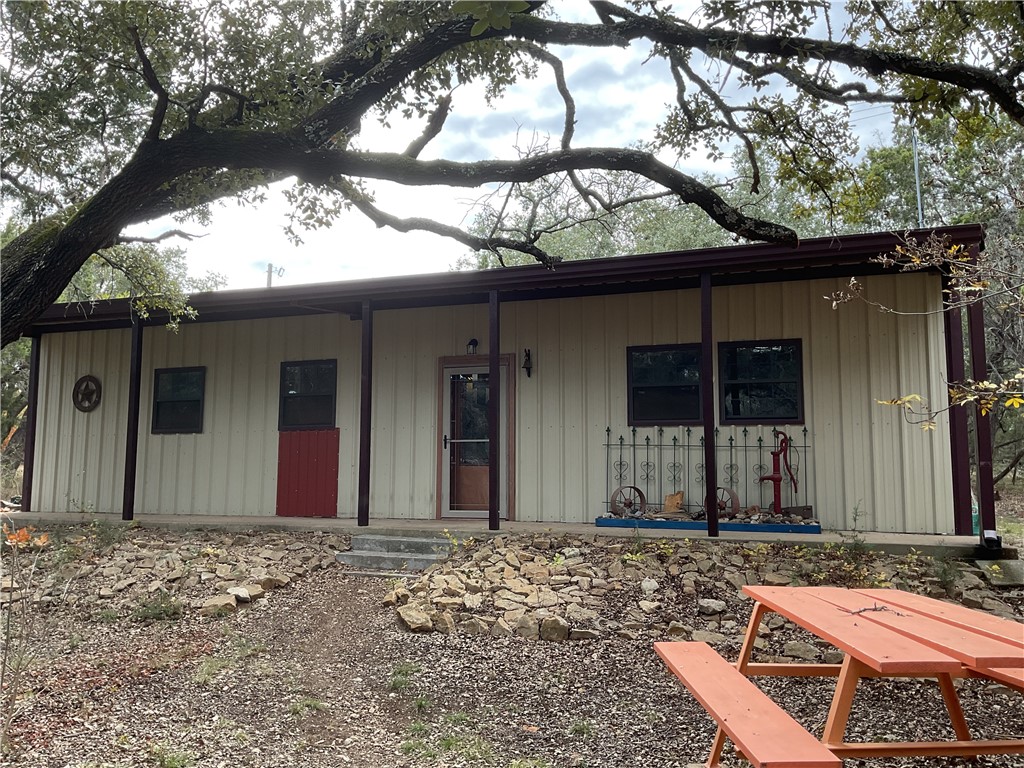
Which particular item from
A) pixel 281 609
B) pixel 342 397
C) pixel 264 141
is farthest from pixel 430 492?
pixel 264 141

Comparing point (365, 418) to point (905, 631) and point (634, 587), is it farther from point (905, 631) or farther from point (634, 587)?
point (905, 631)

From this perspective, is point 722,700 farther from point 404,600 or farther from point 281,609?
point 281,609

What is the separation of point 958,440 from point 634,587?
11.4 feet

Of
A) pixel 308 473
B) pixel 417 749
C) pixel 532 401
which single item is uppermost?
pixel 532 401

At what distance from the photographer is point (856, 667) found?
2.58 meters

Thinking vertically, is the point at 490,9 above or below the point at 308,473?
above

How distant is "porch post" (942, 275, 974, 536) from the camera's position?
658 centimetres

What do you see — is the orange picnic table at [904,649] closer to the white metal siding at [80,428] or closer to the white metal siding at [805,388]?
the white metal siding at [805,388]

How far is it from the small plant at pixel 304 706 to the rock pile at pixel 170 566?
6.69ft

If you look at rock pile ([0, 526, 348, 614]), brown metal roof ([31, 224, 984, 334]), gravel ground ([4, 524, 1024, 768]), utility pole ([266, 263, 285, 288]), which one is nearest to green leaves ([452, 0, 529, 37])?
gravel ground ([4, 524, 1024, 768])

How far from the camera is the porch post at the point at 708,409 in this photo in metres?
6.73

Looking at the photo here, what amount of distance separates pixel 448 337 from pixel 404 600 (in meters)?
4.07

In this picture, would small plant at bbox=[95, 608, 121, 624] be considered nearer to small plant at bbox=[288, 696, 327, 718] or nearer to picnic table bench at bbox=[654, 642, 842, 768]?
small plant at bbox=[288, 696, 327, 718]

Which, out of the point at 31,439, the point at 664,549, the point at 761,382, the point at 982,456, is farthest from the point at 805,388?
the point at 31,439
